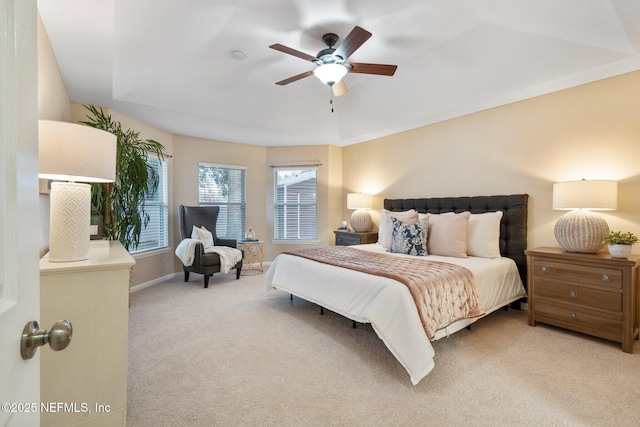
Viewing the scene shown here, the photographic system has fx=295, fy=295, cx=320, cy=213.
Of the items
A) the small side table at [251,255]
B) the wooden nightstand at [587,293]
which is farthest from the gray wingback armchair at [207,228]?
the wooden nightstand at [587,293]

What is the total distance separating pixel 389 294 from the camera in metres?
2.16

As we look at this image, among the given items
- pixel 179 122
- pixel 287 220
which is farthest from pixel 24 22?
pixel 287 220

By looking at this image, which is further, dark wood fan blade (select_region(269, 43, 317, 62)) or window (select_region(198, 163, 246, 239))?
window (select_region(198, 163, 246, 239))

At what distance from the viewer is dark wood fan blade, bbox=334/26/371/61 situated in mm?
2008

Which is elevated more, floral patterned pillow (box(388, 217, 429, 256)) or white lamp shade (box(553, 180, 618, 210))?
white lamp shade (box(553, 180, 618, 210))

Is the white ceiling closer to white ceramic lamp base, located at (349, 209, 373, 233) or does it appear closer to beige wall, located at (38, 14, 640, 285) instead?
beige wall, located at (38, 14, 640, 285)

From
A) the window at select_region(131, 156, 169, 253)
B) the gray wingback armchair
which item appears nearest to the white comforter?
the gray wingback armchair

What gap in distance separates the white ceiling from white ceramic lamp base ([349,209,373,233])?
1.63 m

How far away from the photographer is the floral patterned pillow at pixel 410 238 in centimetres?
335

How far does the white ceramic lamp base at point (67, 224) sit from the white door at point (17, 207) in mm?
958

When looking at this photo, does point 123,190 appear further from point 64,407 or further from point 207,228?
point 64,407

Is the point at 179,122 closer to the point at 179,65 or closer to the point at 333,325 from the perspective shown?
the point at 179,65

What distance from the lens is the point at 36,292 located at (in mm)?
690

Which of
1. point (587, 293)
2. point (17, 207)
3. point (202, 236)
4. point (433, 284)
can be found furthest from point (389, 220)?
point (17, 207)
